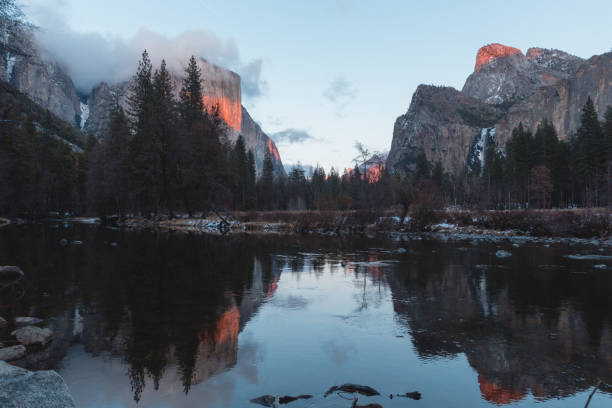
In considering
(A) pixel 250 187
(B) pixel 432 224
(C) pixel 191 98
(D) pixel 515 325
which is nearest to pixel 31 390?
(D) pixel 515 325

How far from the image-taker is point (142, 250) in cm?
2469

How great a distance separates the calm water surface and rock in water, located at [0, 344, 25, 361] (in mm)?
220

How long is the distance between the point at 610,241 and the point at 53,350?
43547 millimetres

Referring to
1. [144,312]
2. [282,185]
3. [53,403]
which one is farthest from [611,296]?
[282,185]

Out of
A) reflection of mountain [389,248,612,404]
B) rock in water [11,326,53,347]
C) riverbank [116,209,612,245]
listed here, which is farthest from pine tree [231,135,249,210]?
rock in water [11,326,53,347]

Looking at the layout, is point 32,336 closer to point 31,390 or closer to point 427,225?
point 31,390

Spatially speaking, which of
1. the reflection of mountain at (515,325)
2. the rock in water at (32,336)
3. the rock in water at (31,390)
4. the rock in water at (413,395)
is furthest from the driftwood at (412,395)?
the rock in water at (32,336)

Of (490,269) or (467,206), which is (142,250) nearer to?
(490,269)

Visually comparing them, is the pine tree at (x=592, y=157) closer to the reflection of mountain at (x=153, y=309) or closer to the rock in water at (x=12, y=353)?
the reflection of mountain at (x=153, y=309)

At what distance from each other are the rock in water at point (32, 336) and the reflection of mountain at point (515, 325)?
7.39 metres

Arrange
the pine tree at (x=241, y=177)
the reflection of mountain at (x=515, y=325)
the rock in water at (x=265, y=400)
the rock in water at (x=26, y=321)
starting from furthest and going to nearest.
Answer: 1. the pine tree at (x=241, y=177)
2. the rock in water at (x=26, y=321)
3. the reflection of mountain at (x=515, y=325)
4. the rock in water at (x=265, y=400)

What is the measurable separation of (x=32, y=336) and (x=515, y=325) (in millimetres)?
10644

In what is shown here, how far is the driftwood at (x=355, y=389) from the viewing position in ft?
18.7

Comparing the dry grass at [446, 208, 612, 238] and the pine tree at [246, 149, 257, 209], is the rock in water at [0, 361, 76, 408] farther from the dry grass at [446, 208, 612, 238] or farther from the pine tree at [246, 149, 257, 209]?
the pine tree at [246, 149, 257, 209]
